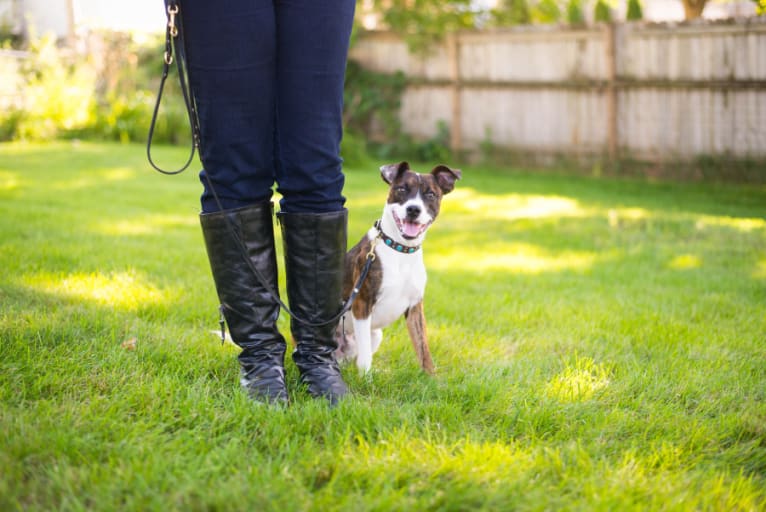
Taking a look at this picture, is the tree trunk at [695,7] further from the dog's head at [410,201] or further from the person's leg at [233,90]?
the person's leg at [233,90]

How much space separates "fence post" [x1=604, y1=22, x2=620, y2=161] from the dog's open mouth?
24.7 feet

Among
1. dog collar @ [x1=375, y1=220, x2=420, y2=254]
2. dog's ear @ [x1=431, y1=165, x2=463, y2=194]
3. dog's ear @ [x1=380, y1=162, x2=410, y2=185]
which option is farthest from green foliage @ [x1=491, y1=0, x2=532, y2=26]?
dog collar @ [x1=375, y1=220, x2=420, y2=254]

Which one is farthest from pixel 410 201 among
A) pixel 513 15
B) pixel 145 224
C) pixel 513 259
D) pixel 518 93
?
pixel 513 15

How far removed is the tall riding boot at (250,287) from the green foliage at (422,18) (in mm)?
9260

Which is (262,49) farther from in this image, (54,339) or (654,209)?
(654,209)

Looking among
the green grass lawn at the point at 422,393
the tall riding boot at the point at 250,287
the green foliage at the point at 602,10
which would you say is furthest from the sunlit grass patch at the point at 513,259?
the green foliage at the point at 602,10

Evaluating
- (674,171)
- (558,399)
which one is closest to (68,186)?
(558,399)

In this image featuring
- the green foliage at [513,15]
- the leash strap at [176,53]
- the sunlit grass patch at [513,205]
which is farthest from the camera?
the green foliage at [513,15]

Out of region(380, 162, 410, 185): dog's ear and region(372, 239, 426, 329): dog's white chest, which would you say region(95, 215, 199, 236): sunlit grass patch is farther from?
region(372, 239, 426, 329): dog's white chest

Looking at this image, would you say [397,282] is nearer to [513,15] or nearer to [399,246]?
[399,246]

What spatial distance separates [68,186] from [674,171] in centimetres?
728

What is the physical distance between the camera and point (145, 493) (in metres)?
1.70

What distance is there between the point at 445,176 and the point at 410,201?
0.34 meters

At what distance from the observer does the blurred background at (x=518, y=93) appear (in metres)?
8.64
